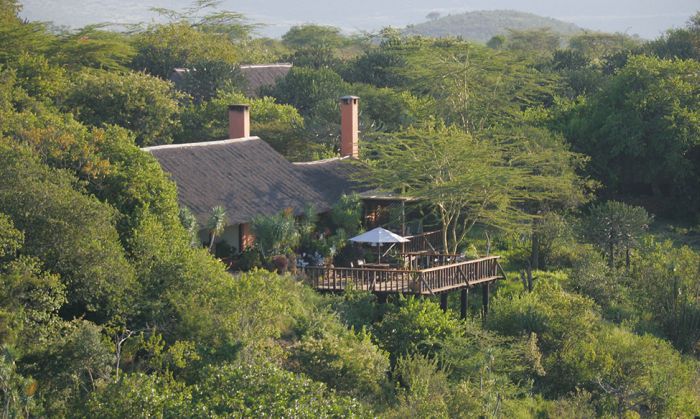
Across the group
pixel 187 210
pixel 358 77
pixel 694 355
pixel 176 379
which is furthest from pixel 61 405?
pixel 358 77

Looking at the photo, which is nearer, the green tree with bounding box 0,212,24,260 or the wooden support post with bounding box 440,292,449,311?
the green tree with bounding box 0,212,24,260

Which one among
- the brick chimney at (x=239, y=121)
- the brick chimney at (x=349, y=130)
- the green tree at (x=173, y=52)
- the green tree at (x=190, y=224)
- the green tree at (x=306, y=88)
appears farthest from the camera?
the green tree at (x=173, y=52)

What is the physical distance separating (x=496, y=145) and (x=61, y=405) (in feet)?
71.5

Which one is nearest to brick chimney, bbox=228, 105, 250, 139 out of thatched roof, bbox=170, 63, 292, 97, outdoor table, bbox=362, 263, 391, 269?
outdoor table, bbox=362, 263, 391, 269

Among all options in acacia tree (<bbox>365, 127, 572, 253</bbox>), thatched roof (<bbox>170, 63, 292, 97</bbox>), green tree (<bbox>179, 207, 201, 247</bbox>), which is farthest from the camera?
thatched roof (<bbox>170, 63, 292, 97</bbox>)

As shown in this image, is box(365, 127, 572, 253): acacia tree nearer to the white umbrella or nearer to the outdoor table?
the white umbrella

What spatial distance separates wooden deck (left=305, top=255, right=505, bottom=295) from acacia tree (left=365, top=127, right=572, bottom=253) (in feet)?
11.6

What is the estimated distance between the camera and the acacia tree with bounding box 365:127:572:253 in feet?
109

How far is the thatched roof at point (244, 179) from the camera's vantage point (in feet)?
101

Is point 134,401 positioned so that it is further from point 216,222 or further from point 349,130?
point 349,130

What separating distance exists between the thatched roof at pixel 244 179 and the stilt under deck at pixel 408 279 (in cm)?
302

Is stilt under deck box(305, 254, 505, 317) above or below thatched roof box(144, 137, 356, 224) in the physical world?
below

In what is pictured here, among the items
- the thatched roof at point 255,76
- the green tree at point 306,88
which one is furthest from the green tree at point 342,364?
the thatched roof at point 255,76

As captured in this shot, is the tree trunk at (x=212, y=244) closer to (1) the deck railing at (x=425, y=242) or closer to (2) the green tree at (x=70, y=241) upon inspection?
(1) the deck railing at (x=425, y=242)
